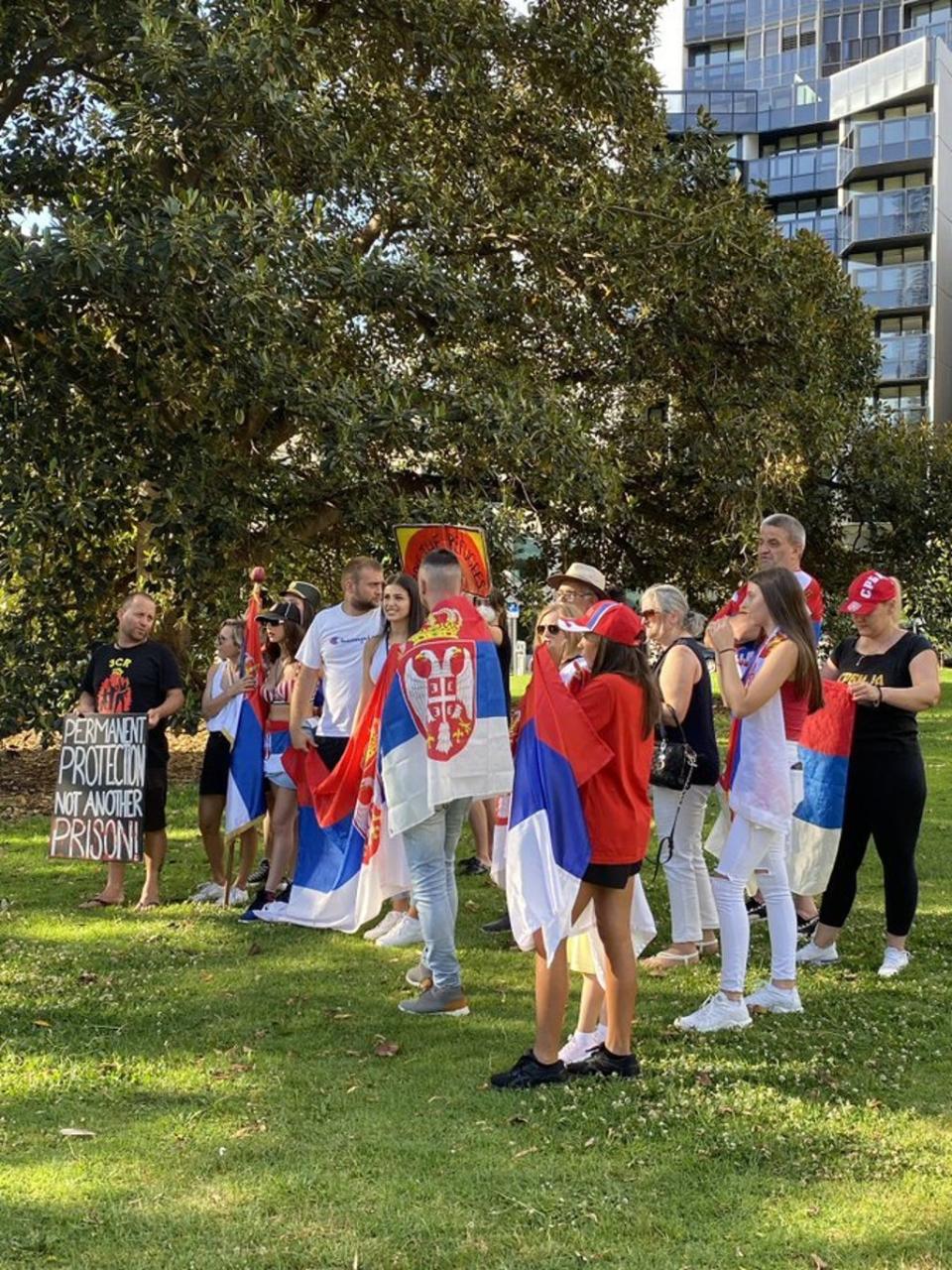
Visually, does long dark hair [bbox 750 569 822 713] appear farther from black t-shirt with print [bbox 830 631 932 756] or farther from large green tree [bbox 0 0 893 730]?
large green tree [bbox 0 0 893 730]

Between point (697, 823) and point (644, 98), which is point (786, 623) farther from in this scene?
point (644, 98)

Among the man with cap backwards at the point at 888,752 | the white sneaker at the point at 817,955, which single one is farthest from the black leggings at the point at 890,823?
the white sneaker at the point at 817,955

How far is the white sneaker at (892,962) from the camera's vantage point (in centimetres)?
665

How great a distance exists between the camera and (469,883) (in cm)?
910

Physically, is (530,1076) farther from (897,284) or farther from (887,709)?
(897,284)

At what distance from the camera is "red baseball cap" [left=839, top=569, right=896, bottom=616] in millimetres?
6676

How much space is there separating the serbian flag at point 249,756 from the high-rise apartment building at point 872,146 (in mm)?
37010

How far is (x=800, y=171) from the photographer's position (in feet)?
191

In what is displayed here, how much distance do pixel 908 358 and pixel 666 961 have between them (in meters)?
46.0

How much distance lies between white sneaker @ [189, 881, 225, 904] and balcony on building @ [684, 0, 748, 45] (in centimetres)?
6609

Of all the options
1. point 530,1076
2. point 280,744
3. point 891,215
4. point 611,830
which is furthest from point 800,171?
point 530,1076

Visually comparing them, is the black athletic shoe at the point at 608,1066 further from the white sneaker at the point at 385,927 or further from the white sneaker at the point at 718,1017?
the white sneaker at the point at 385,927

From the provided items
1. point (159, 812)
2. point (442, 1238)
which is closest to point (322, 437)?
point (159, 812)

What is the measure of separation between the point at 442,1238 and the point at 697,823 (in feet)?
11.8
